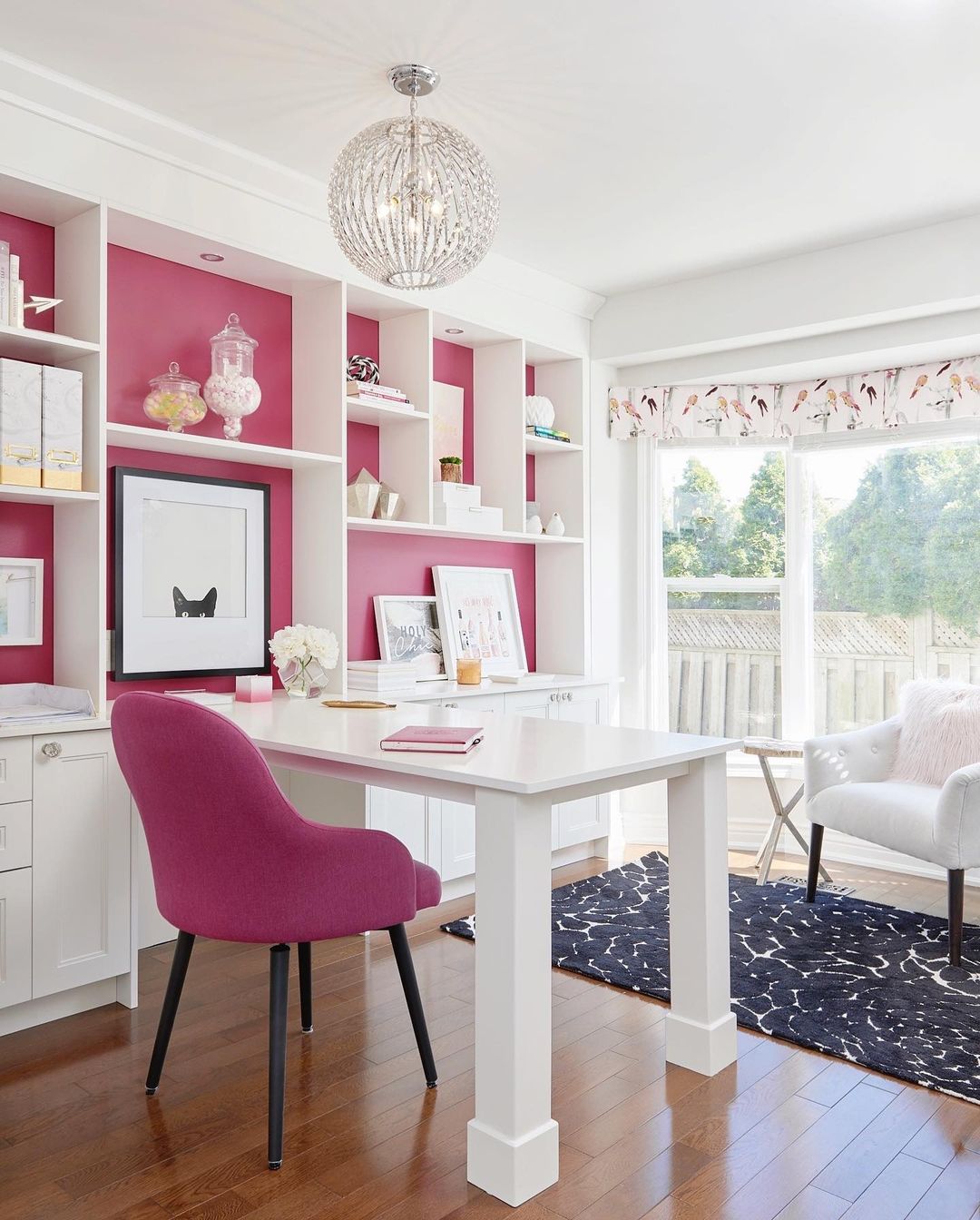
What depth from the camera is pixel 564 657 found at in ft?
15.8

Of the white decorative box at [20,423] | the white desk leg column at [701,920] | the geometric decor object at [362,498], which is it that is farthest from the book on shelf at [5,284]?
the white desk leg column at [701,920]

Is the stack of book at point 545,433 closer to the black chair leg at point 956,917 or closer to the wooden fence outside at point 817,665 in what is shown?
the wooden fence outside at point 817,665

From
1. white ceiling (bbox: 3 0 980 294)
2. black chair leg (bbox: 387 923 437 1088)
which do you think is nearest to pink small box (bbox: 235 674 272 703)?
black chair leg (bbox: 387 923 437 1088)

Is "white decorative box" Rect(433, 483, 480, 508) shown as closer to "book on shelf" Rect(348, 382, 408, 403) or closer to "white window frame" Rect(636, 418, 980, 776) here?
"book on shelf" Rect(348, 382, 408, 403)

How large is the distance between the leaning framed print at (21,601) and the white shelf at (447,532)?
1123mm

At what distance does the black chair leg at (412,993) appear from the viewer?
2.31 meters

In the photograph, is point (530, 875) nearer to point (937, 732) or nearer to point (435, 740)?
point (435, 740)

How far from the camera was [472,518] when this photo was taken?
419 cm

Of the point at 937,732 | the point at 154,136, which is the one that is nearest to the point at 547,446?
the point at 937,732

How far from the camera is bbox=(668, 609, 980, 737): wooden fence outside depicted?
14.5 ft

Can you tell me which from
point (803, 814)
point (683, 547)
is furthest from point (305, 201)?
point (803, 814)

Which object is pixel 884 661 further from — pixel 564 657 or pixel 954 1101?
pixel 954 1101

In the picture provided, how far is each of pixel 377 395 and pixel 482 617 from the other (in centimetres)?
121

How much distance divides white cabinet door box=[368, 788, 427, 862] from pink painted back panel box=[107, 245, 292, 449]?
142 cm
